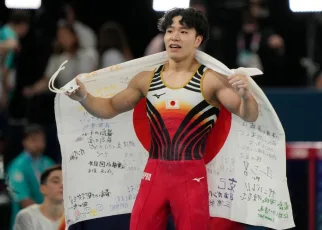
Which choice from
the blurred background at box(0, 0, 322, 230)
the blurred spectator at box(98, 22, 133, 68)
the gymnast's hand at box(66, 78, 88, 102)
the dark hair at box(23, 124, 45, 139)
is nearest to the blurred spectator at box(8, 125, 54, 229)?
the dark hair at box(23, 124, 45, 139)

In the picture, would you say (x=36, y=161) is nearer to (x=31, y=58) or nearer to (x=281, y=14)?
(x=31, y=58)

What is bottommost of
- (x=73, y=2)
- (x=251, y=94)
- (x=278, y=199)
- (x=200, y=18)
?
(x=278, y=199)

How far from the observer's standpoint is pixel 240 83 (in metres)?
5.32

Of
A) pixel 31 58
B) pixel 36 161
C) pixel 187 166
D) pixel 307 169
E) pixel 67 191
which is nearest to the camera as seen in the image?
pixel 187 166

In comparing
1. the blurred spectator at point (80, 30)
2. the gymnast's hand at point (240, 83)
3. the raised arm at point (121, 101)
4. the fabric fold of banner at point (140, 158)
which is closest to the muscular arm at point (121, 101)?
the raised arm at point (121, 101)

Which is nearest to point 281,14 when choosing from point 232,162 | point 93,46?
point 93,46

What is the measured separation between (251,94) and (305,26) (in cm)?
531

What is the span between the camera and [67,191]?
5.98 m

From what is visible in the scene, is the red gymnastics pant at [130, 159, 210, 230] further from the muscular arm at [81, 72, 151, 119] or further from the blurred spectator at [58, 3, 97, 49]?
the blurred spectator at [58, 3, 97, 49]

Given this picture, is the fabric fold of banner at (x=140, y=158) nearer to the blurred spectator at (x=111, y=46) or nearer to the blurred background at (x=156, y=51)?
the blurred background at (x=156, y=51)

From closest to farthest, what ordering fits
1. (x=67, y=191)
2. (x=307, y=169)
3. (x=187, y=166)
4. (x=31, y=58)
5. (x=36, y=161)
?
(x=187, y=166)
(x=67, y=191)
(x=307, y=169)
(x=36, y=161)
(x=31, y=58)

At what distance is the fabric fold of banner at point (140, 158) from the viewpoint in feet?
19.0

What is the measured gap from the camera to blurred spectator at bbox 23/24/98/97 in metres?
9.21

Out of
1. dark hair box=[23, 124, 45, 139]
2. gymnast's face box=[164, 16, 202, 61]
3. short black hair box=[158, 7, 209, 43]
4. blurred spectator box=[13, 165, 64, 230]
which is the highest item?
short black hair box=[158, 7, 209, 43]
